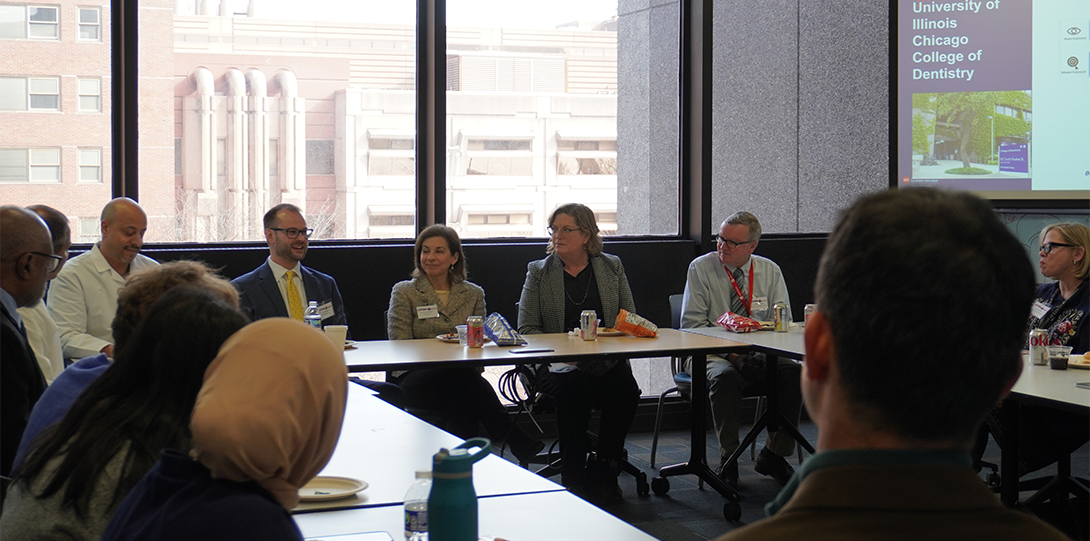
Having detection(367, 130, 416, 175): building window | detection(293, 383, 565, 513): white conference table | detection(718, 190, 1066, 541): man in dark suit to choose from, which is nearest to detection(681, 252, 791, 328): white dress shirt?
detection(367, 130, 416, 175): building window

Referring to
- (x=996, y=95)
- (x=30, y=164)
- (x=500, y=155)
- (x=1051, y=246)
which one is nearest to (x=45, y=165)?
(x=30, y=164)

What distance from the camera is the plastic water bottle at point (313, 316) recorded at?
4035mm

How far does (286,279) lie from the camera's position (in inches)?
181

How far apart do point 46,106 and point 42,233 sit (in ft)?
7.82

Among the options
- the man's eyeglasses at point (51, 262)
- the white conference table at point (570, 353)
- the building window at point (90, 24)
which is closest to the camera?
the man's eyeglasses at point (51, 262)

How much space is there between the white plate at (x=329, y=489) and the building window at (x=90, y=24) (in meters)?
3.68

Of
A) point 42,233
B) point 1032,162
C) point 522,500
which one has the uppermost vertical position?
point 1032,162

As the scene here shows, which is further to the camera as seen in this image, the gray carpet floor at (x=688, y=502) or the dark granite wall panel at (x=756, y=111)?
the dark granite wall panel at (x=756, y=111)

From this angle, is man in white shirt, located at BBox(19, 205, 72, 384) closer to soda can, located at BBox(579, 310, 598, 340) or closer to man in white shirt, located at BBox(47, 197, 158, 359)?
man in white shirt, located at BBox(47, 197, 158, 359)

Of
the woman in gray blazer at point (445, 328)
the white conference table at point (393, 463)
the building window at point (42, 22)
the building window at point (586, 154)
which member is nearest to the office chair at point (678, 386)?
the woman in gray blazer at point (445, 328)

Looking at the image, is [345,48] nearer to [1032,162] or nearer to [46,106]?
[46,106]

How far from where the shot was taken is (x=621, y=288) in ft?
16.2

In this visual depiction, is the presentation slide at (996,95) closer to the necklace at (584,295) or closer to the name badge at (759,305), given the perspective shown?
the name badge at (759,305)

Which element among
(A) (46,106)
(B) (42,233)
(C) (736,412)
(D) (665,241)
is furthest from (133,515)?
(D) (665,241)
